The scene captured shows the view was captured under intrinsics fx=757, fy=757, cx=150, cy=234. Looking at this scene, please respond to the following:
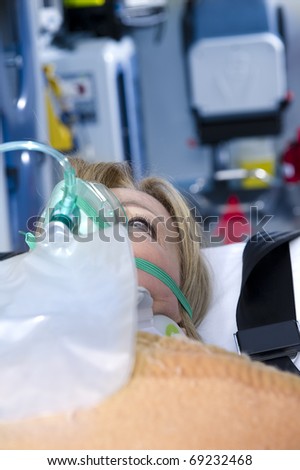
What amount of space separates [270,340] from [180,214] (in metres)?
0.38

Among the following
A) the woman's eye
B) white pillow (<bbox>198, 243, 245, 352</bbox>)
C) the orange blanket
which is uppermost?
the orange blanket

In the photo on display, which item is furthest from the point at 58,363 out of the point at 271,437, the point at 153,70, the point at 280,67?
the point at 153,70

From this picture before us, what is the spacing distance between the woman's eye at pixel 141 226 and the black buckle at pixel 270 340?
13.0 inches

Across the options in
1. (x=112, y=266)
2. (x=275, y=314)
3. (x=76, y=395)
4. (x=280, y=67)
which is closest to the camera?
(x=76, y=395)

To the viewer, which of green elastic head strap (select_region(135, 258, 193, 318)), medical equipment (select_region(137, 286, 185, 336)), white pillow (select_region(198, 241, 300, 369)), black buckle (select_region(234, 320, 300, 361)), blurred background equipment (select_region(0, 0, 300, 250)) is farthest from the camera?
blurred background equipment (select_region(0, 0, 300, 250))

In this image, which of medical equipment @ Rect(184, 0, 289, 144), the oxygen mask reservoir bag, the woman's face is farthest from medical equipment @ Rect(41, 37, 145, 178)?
the oxygen mask reservoir bag

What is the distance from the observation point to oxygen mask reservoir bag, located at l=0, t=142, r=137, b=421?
0.88m

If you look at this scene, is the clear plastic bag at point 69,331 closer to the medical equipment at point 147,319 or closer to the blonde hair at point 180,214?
the medical equipment at point 147,319

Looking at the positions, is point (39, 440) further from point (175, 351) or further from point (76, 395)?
point (175, 351)

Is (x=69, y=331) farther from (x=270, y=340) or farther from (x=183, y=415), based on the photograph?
(x=270, y=340)

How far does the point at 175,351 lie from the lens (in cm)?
93

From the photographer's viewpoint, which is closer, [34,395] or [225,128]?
[34,395]

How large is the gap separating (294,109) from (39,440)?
4685mm

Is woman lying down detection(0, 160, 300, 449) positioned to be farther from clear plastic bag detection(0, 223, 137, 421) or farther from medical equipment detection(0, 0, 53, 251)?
medical equipment detection(0, 0, 53, 251)
